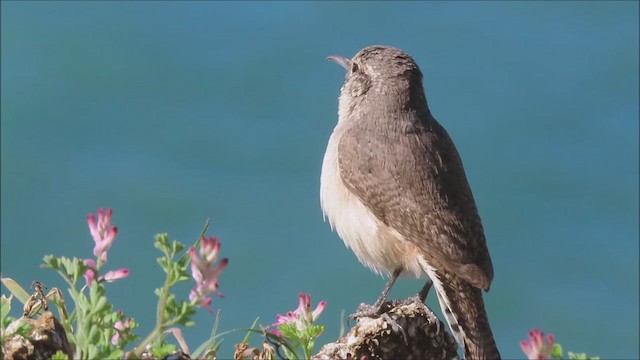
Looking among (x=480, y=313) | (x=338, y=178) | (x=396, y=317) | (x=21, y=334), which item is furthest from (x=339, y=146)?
(x=21, y=334)

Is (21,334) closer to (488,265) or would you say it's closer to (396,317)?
(396,317)

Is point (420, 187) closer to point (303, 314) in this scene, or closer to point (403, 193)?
point (403, 193)

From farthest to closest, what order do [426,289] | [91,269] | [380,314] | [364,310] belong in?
[426,289] < [364,310] < [380,314] < [91,269]

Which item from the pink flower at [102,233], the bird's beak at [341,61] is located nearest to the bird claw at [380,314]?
the pink flower at [102,233]

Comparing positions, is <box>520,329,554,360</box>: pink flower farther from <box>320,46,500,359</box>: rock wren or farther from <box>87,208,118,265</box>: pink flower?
<box>320,46,500,359</box>: rock wren

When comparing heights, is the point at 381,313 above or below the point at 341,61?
below

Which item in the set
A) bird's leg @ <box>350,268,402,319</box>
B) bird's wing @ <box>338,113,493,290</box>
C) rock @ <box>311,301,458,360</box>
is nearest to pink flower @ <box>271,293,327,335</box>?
rock @ <box>311,301,458,360</box>

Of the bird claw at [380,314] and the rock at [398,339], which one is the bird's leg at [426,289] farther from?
the rock at [398,339]

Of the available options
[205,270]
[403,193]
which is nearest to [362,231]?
[403,193]
